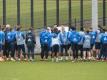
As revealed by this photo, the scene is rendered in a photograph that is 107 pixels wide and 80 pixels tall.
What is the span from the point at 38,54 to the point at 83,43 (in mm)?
3331

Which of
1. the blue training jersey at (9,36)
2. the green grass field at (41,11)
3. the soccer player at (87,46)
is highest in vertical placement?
the green grass field at (41,11)

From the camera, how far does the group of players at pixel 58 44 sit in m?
25.5

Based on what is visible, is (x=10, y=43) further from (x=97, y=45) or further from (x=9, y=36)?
(x=97, y=45)

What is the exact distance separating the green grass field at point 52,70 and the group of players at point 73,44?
1.04 metres

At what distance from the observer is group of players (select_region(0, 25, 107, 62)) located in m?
25.5

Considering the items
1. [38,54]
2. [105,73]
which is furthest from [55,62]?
[105,73]

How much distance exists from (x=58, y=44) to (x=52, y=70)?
4825 mm

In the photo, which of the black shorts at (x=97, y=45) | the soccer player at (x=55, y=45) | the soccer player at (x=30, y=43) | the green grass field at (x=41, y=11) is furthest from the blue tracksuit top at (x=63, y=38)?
the green grass field at (x=41, y=11)

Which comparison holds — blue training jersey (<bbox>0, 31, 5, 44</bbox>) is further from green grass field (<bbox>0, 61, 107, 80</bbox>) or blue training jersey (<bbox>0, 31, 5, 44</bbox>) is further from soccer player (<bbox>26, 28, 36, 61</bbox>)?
green grass field (<bbox>0, 61, 107, 80</bbox>)

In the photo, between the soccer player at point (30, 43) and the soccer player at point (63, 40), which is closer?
the soccer player at point (63, 40)

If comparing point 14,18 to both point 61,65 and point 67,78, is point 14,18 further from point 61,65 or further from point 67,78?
point 67,78

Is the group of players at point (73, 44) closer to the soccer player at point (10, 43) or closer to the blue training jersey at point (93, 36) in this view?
the blue training jersey at point (93, 36)

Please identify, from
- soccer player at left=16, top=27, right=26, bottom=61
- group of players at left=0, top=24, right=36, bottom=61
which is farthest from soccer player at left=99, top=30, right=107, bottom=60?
soccer player at left=16, top=27, right=26, bottom=61

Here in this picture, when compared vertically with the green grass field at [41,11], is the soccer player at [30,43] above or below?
below
